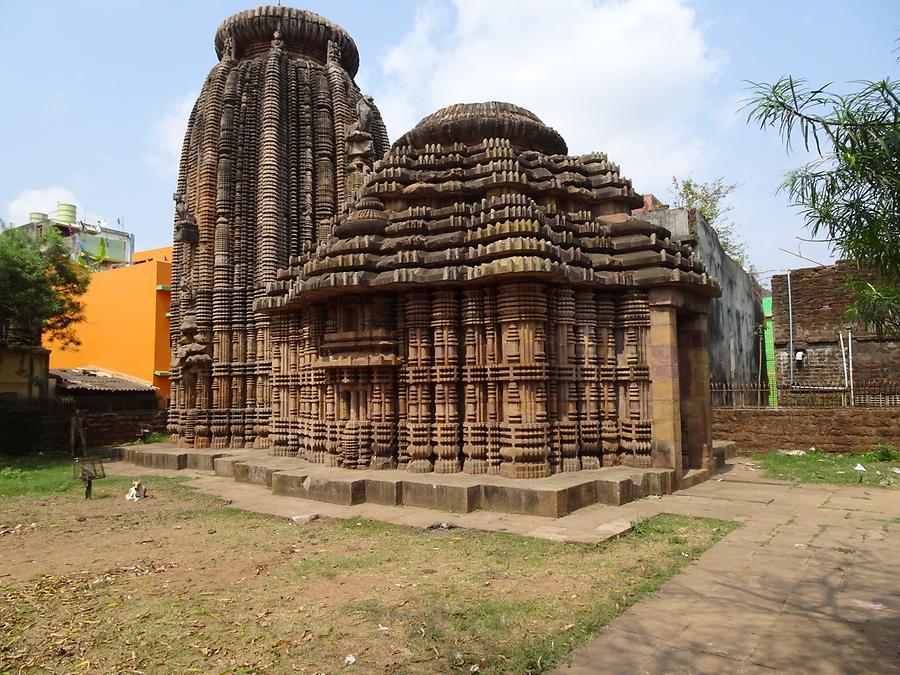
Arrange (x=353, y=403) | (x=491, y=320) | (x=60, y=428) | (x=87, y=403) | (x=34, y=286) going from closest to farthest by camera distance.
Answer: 1. (x=491, y=320)
2. (x=353, y=403)
3. (x=34, y=286)
4. (x=60, y=428)
5. (x=87, y=403)

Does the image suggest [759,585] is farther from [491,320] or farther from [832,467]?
[832,467]

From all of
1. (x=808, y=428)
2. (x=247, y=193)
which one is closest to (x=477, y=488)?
(x=808, y=428)

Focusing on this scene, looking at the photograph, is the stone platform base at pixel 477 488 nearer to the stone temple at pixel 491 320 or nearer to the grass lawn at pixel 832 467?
the stone temple at pixel 491 320

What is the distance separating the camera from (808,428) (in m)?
15.1


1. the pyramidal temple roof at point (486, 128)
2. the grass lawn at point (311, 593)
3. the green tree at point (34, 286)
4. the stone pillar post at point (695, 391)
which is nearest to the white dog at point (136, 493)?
the grass lawn at point (311, 593)

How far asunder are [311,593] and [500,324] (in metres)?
5.95

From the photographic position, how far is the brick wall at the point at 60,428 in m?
19.2

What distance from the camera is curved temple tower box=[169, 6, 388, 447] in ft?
59.5

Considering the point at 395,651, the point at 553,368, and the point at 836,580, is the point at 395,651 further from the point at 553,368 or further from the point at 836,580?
the point at 553,368

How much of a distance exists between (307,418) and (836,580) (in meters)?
9.92

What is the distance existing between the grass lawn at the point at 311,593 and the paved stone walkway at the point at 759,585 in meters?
0.33

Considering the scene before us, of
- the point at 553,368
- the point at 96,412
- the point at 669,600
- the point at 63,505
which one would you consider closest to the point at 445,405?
the point at 553,368

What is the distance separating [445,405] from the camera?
10914 mm

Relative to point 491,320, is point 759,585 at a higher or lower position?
lower
